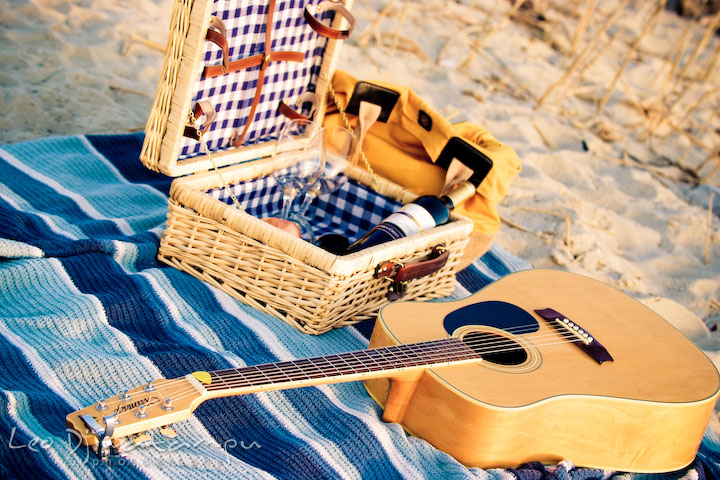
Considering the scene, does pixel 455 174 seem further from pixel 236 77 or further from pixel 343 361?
pixel 343 361

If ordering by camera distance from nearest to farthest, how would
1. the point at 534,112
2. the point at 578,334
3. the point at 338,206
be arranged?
the point at 578,334 → the point at 338,206 → the point at 534,112

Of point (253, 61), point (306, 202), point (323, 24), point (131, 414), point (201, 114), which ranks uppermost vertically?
point (323, 24)

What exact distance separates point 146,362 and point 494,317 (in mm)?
794

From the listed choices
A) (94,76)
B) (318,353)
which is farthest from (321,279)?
(94,76)

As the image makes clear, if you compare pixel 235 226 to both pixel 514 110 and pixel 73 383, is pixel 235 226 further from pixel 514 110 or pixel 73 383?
pixel 514 110

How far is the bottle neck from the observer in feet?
6.88

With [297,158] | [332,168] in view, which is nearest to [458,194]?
[332,168]

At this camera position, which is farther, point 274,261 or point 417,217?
point 417,217

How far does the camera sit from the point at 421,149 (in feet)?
7.63

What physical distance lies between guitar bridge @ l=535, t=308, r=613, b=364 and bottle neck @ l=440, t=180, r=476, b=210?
0.46 metres

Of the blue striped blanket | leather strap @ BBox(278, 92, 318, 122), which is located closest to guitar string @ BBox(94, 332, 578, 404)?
the blue striped blanket

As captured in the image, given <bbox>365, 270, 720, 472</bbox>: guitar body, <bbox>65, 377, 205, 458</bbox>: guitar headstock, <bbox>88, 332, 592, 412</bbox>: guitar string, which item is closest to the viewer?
<bbox>65, 377, 205, 458</bbox>: guitar headstock

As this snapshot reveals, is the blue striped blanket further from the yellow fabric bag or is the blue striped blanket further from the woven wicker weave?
the yellow fabric bag

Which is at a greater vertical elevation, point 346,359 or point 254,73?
point 254,73
